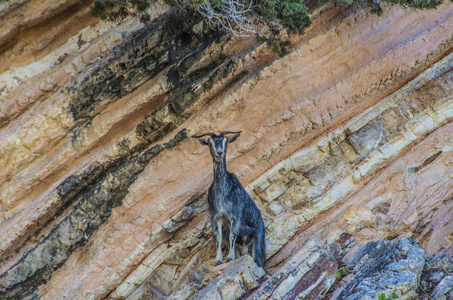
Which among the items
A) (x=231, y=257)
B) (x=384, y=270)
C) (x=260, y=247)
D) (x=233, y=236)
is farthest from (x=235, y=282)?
(x=384, y=270)

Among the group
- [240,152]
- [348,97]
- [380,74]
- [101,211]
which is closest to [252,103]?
[240,152]

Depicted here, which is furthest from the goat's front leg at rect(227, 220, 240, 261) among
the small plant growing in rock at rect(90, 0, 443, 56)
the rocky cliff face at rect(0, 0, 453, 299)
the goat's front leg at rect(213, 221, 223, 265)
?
the small plant growing in rock at rect(90, 0, 443, 56)

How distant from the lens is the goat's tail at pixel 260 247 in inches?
342

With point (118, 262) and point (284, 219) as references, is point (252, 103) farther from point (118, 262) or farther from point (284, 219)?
point (118, 262)

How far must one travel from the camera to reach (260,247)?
8820 mm

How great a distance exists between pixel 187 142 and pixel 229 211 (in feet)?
6.58

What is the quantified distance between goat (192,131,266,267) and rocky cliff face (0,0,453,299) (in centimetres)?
62

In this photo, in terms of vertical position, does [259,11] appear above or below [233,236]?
above

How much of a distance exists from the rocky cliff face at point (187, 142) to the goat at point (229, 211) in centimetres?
62

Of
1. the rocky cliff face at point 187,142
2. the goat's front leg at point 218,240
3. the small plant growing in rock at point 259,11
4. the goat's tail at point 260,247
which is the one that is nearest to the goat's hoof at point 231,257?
the goat's front leg at point 218,240

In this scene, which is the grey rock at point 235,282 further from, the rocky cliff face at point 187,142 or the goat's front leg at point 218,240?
the rocky cliff face at point 187,142

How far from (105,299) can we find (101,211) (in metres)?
1.71

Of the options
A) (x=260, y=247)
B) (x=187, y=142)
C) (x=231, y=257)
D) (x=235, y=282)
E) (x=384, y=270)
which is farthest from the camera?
(x=187, y=142)

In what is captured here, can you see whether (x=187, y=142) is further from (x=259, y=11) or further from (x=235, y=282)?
(x=235, y=282)
